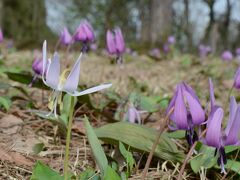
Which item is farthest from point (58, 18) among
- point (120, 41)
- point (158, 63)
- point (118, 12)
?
point (120, 41)

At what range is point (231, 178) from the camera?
163 cm

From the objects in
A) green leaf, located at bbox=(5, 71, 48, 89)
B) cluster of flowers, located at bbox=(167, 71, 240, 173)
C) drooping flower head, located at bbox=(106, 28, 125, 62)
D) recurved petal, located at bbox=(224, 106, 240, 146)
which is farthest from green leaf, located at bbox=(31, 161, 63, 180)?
drooping flower head, located at bbox=(106, 28, 125, 62)

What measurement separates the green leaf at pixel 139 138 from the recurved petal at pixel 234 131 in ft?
1.29

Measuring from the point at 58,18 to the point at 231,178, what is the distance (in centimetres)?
2702

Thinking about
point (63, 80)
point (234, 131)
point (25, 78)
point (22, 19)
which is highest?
point (63, 80)

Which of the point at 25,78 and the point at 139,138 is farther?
the point at 25,78

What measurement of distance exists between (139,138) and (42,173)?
1.75 feet

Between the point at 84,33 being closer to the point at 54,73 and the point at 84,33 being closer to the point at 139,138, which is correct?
the point at 139,138

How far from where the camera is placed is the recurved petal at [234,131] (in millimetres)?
1208

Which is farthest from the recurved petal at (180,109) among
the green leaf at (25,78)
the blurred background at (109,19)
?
the blurred background at (109,19)

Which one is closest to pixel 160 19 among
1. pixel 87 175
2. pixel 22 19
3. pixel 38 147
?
pixel 38 147

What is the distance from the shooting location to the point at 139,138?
169 cm

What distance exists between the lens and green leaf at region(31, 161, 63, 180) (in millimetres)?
1228

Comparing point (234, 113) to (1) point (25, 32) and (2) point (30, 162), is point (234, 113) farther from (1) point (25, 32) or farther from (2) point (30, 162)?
(1) point (25, 32)
